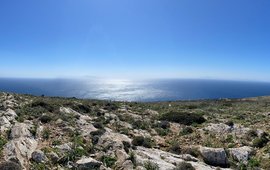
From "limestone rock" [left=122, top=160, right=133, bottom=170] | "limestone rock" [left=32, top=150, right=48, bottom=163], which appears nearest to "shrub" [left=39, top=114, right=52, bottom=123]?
"limestone rock" [left=32, top=150, right=48, bottom=163]

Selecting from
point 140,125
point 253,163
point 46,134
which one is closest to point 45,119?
point 46,134

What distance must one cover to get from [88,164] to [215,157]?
810cm

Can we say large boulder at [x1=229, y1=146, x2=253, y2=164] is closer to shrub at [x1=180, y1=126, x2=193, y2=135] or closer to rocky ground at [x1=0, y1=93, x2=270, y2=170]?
rocky ground at [x1=0, y1=93, x2=270, y2=170]

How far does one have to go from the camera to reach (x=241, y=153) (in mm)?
17141

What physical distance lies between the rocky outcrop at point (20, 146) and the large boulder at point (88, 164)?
249cm

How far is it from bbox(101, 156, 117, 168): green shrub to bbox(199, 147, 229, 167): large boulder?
6049 millimetres

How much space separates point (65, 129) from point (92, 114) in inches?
364

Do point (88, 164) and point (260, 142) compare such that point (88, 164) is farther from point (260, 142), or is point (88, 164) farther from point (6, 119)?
point (260, 142)

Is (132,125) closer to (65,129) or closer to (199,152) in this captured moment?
(65,129)

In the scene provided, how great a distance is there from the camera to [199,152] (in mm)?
17125

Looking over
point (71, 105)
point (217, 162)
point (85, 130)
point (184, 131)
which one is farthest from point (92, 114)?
point (217, 162)

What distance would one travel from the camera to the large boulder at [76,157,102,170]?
42.4 ft

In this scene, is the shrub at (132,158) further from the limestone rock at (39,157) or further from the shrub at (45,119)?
the shrub at (45,119)

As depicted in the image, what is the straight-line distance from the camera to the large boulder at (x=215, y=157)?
16.1m
